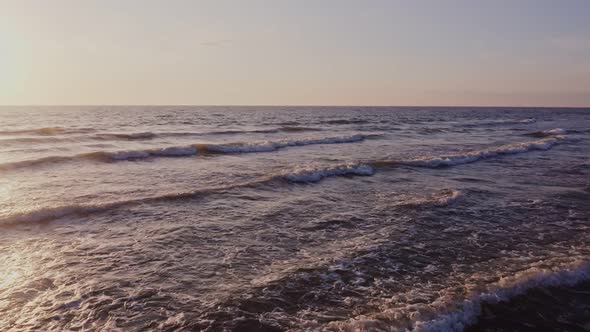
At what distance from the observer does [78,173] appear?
17.1 meters

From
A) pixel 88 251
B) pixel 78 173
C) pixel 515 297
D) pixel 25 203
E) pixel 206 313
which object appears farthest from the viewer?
pixel 78 173

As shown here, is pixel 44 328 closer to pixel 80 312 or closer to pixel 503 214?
pixel 80 312

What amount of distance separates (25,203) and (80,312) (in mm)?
7833

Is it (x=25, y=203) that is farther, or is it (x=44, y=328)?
(x=25, y=203)

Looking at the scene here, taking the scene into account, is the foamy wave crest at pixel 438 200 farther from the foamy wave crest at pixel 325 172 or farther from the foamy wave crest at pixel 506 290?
the foamy wave crest at pixel 506 290

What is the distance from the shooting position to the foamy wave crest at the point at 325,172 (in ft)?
52.5

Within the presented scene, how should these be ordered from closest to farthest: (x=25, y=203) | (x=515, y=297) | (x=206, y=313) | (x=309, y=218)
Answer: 1. (x=206, y=313)
2. (x=515, y=297)
3. (x=309, y=218)
4. (x=25, y=203)

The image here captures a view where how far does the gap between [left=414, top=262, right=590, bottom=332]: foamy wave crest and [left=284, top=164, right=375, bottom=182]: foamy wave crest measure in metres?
9.92

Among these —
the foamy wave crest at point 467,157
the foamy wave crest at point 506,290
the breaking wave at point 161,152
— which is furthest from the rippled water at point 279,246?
the foamy wave crest at point 467,157

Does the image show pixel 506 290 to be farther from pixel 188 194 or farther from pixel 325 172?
pixel 325 172

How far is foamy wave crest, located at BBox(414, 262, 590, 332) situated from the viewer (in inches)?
212

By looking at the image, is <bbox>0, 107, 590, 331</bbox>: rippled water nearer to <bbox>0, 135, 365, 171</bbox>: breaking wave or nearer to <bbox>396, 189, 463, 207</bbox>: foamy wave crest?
<bbox>396, 189, 463, 207</bbox>: foamy wave crest

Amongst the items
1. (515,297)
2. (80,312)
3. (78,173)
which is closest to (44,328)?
(80,312)

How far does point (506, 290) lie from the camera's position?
632cm
